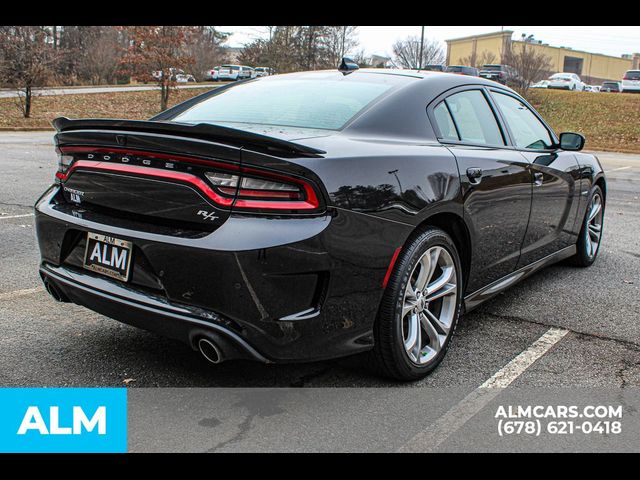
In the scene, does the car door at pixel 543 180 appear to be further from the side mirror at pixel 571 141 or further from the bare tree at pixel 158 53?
the bare tree at pixel 158 53

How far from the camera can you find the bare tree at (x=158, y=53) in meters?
28.5

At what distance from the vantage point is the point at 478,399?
10.1 ft

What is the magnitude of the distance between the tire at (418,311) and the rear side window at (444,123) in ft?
2.02

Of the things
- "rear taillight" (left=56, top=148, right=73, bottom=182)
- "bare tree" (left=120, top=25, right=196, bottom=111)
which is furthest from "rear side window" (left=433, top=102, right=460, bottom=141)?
"bare tree" (left=120, top=25, right=196, bottom=111)

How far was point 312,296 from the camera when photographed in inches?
108

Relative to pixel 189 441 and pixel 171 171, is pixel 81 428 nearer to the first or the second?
pixel 189 441

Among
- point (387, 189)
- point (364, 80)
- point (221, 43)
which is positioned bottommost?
point (387, 189)

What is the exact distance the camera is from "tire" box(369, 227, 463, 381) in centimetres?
304

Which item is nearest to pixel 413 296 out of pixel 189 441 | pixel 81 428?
pixel 189 441

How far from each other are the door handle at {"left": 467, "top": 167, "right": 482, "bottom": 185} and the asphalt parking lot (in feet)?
3.00

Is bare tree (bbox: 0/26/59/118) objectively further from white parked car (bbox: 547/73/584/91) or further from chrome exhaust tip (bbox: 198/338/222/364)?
white parked car (bbox: 547/73/584/91)
